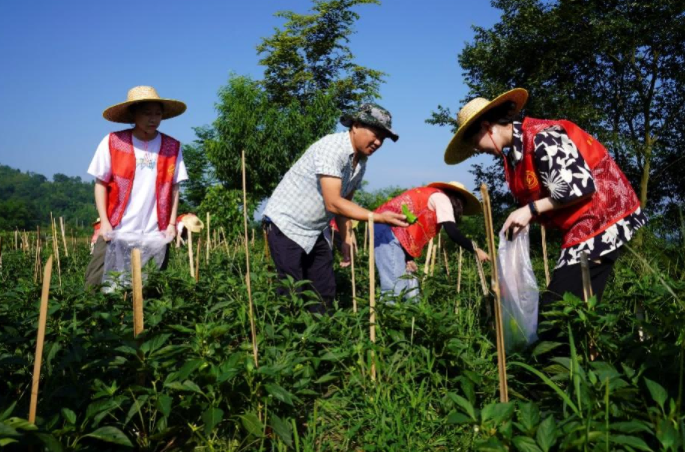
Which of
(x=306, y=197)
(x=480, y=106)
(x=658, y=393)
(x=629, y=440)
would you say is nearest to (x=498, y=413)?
(x=629, y=440)

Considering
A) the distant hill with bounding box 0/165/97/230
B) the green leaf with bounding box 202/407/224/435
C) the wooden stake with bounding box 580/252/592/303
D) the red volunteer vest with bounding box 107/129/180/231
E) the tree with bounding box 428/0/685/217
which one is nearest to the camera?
the green leaf with bounding box 202/407/224/435

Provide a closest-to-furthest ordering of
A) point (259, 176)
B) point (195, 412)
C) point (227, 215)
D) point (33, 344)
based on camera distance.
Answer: point (195, 412) < point (33, 344) < point (227, 215) < point (259, 176)

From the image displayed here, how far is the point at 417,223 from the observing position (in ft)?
11.7

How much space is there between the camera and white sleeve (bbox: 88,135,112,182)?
10.3 ft

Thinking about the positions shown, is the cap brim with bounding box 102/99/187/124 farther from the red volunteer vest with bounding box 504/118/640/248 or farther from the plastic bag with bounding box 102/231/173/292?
the red volunteer vest with bounding box 504/118/640/248

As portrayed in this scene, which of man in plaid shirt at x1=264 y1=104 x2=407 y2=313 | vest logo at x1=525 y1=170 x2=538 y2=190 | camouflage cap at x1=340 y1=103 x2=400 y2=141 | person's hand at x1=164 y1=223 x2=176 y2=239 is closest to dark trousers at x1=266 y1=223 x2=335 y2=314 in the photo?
man in plaid shirt at x1=264 y1=104 x2=407 y2=313

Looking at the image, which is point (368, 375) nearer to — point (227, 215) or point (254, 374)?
point (254, 374)

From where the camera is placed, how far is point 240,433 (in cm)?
205

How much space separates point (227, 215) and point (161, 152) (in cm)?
802

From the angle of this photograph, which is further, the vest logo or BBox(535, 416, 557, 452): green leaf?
the vest logo

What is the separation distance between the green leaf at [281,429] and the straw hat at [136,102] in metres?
2.23

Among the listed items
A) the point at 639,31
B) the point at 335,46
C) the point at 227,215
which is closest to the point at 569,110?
the point at 639,31

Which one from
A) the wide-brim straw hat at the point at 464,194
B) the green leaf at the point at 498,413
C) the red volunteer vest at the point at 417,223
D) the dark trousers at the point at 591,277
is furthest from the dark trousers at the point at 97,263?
the green leaf at the point at 498,413

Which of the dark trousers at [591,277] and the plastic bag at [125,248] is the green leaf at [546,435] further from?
the plastic bag at [125,248]
